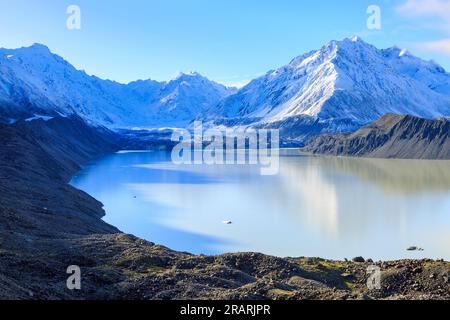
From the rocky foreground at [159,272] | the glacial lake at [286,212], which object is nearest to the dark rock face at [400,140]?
the glacial lake at [286,212]

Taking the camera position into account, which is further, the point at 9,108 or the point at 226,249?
the point at 9,108

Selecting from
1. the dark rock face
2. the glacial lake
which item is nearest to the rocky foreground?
the glacial lake

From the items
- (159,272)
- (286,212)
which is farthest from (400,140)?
(159,272)

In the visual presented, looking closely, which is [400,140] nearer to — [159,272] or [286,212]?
[286,212]

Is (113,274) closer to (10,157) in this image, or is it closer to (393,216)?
(393,216)

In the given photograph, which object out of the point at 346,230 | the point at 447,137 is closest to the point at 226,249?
the point at 346,230

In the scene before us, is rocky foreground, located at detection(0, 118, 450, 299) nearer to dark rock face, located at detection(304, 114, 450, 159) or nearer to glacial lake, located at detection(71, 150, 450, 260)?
glacial lake, located at detection(71, 150, 450, 260)
